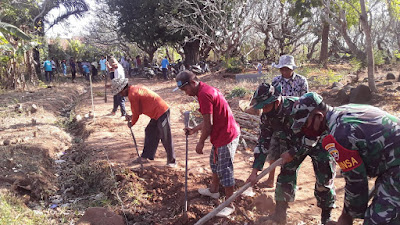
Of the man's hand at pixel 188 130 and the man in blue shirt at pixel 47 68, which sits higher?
the man in blue shirt at pixel 47 68

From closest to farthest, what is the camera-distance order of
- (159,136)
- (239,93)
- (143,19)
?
(159,136) → (239,93) → (143,19)

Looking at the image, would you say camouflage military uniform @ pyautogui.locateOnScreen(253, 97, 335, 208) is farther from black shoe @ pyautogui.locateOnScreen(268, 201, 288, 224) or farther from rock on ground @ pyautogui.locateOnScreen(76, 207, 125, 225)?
rock on ground @ pyautogui.locateOnScreen(76, 207, 125, 225)

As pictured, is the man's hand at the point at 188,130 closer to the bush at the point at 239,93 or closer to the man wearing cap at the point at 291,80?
the man wearing cap at the point at 291,80

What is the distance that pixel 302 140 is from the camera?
2670 mm

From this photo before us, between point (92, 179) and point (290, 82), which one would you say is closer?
point (290, 82)

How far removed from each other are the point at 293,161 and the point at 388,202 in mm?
1116

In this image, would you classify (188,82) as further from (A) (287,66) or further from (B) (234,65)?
(B) (234,65)

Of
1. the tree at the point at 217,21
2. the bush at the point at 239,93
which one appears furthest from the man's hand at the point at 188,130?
the tree at the point at 217,21

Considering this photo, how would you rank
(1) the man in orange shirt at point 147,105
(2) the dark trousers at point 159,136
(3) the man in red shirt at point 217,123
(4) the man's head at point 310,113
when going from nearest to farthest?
(4) the man's head at point 310,113
(3) the man in red shirt at point 217,123
(1) the man in orange shirt at point 147,105
(2) the dark trousers at point 159,136

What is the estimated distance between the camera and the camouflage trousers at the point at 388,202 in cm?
172

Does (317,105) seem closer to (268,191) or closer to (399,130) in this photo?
(399,130)

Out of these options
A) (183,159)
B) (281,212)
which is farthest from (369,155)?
(183,159)

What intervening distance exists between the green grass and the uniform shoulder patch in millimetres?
3180

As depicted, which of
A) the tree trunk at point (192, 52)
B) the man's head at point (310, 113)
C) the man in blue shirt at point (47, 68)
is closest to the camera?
the man's head at point (310, 113)
